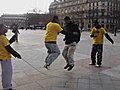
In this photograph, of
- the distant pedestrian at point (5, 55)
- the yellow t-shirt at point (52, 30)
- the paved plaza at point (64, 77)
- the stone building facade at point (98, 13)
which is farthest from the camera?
the stone building facade at point (98, 13)

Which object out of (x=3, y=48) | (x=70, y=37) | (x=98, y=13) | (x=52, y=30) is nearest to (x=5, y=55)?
(x=3, y=48)

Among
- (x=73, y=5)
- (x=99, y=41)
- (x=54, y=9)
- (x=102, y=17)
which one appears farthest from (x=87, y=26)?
(x=99, y=41)

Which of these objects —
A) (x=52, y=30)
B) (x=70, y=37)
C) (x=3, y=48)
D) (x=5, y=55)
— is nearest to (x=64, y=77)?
(x=70, y=37)

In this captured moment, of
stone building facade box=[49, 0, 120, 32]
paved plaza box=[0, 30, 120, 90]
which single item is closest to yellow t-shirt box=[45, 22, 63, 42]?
paved plaza box=[0, 30, 120, 90]

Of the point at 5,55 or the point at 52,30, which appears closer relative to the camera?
the point at 5,55

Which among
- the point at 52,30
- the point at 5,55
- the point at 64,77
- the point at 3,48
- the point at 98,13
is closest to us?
the point at 3,48

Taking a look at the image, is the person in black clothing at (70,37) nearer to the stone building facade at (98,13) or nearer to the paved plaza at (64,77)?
the paved plaza at (64,77)

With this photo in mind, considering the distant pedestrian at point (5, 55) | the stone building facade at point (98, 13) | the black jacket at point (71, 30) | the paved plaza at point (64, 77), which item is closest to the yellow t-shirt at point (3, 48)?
the distant pedestrian at point (5, 55)

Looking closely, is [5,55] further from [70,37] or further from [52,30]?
[70,37]

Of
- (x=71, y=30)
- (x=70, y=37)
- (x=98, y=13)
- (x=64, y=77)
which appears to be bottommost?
(x=98, y=13)

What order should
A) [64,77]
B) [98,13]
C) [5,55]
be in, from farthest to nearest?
[98,13] → [64,77] → [5,55]

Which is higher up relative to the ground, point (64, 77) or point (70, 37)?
point (70, 37)

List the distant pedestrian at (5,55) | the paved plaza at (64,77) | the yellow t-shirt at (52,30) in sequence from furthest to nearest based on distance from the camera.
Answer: the yellow t-shirt at (52,30) → the paved plaza at (64,77) → the distant pedestrian at (5,55)

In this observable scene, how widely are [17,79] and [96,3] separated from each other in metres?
108
